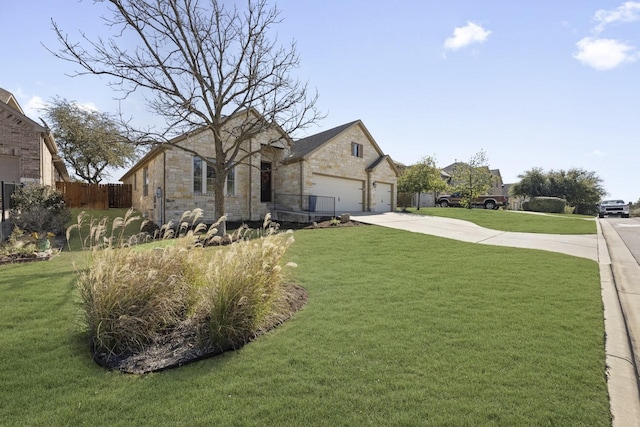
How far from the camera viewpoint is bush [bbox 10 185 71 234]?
10.6 meters

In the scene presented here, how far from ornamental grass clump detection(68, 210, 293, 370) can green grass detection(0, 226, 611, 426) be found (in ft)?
0.81

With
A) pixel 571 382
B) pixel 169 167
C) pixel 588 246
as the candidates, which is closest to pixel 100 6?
pixel 169 167

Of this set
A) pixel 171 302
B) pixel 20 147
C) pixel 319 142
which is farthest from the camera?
pixel 319 142

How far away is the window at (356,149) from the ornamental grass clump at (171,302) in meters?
18.5

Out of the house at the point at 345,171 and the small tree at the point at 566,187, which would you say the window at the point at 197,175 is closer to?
the house at the point at 345,171

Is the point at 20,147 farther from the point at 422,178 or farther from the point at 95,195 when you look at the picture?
the point at 422,178

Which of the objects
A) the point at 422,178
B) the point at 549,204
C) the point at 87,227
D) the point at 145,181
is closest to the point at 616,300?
the point at 87,227

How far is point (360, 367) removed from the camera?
295 centimetres

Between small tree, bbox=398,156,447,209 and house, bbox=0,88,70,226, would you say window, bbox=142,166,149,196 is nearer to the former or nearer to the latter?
house, bbox=0,88,70,226

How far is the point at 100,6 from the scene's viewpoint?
1016 cm

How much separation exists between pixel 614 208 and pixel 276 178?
2722cm

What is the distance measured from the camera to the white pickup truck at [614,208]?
80.0 ft

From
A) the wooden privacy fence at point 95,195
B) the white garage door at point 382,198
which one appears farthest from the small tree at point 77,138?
the white garage door at point 382,198

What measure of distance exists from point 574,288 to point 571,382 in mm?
3269
